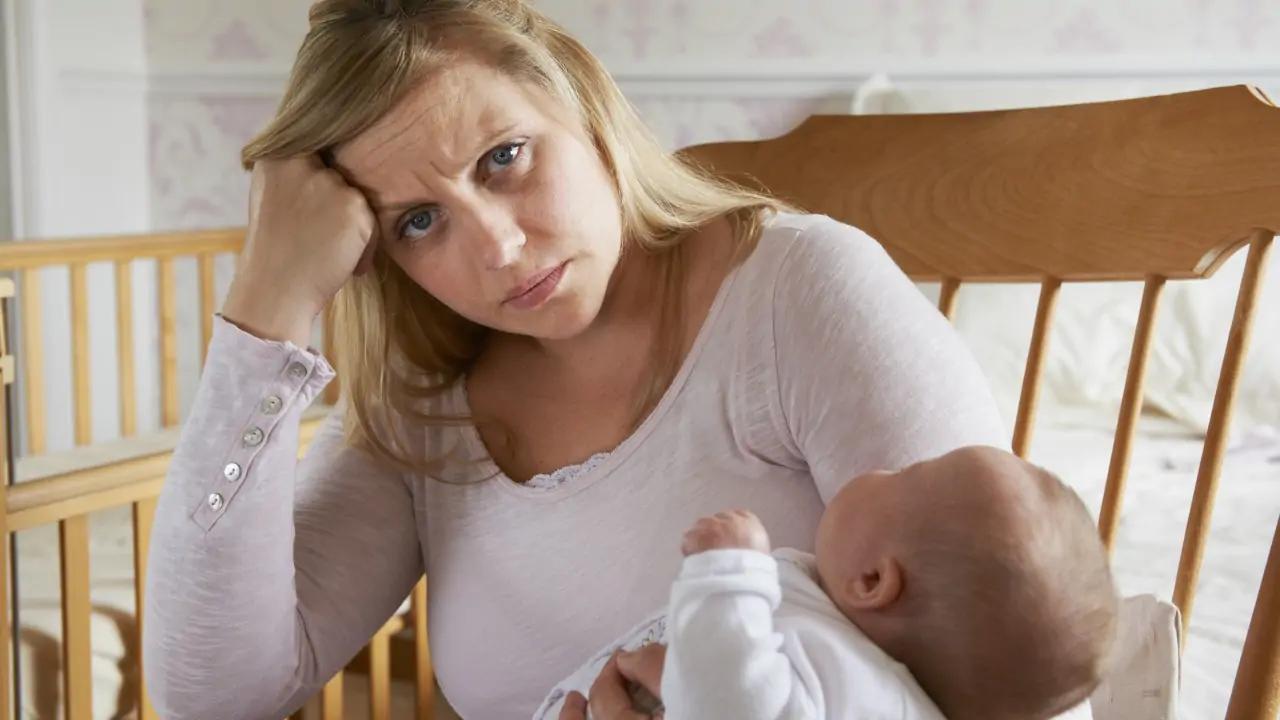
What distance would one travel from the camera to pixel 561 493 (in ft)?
3.58

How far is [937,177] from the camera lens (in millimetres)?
1274

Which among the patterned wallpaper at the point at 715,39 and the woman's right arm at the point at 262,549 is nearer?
the woman's right arm at the point at 262,549

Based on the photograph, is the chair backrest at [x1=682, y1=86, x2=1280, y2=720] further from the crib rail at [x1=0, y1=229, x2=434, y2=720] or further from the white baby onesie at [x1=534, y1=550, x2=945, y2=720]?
the crib rail at [x1=0, y1=229, x2=434, y2=720]

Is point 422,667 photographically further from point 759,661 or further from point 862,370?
point 759,661

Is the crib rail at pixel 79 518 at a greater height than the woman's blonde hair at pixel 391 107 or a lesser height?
lesser

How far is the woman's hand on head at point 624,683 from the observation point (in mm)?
823

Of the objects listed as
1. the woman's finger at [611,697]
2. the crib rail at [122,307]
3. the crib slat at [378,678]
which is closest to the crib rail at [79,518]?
the crib slat at [378,678]

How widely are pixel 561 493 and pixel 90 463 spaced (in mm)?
1657

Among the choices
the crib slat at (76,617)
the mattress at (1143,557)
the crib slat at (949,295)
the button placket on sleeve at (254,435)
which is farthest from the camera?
the mattress at (1143,557)

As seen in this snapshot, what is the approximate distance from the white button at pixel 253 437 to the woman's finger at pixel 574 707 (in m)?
0.31

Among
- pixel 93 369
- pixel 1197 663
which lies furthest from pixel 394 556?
pixel 93 369

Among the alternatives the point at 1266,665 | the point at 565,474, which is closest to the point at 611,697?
the point at 565,474

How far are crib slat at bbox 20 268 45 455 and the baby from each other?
7.56ft

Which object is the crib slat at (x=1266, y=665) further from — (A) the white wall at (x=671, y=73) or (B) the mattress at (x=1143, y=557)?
(A) the white wall at (x=671, y=73)
